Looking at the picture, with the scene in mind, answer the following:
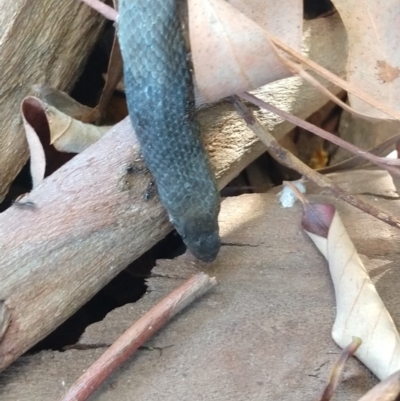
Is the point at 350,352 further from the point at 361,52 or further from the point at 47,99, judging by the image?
the point at 47,99

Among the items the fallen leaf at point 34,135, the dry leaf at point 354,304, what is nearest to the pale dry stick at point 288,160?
the dry leaf at point 354,304

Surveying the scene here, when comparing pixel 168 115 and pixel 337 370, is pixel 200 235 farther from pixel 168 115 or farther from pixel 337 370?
pixel 337 370

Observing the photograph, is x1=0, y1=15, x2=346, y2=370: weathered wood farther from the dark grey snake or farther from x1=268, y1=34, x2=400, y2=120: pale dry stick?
x1=268, y1=34, x2=400, y2=120: pale dry stick

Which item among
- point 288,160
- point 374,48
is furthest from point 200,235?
point 374,48

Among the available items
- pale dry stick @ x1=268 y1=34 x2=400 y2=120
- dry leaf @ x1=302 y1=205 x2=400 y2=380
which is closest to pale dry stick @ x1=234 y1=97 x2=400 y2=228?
dry leaf @ x1=302 y1=205 x2=400 y2=380

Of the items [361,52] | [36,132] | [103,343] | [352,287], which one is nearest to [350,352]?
[352,287]

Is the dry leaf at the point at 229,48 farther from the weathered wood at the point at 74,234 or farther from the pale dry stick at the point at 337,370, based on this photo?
the pale dry stick at the point at 337,370
